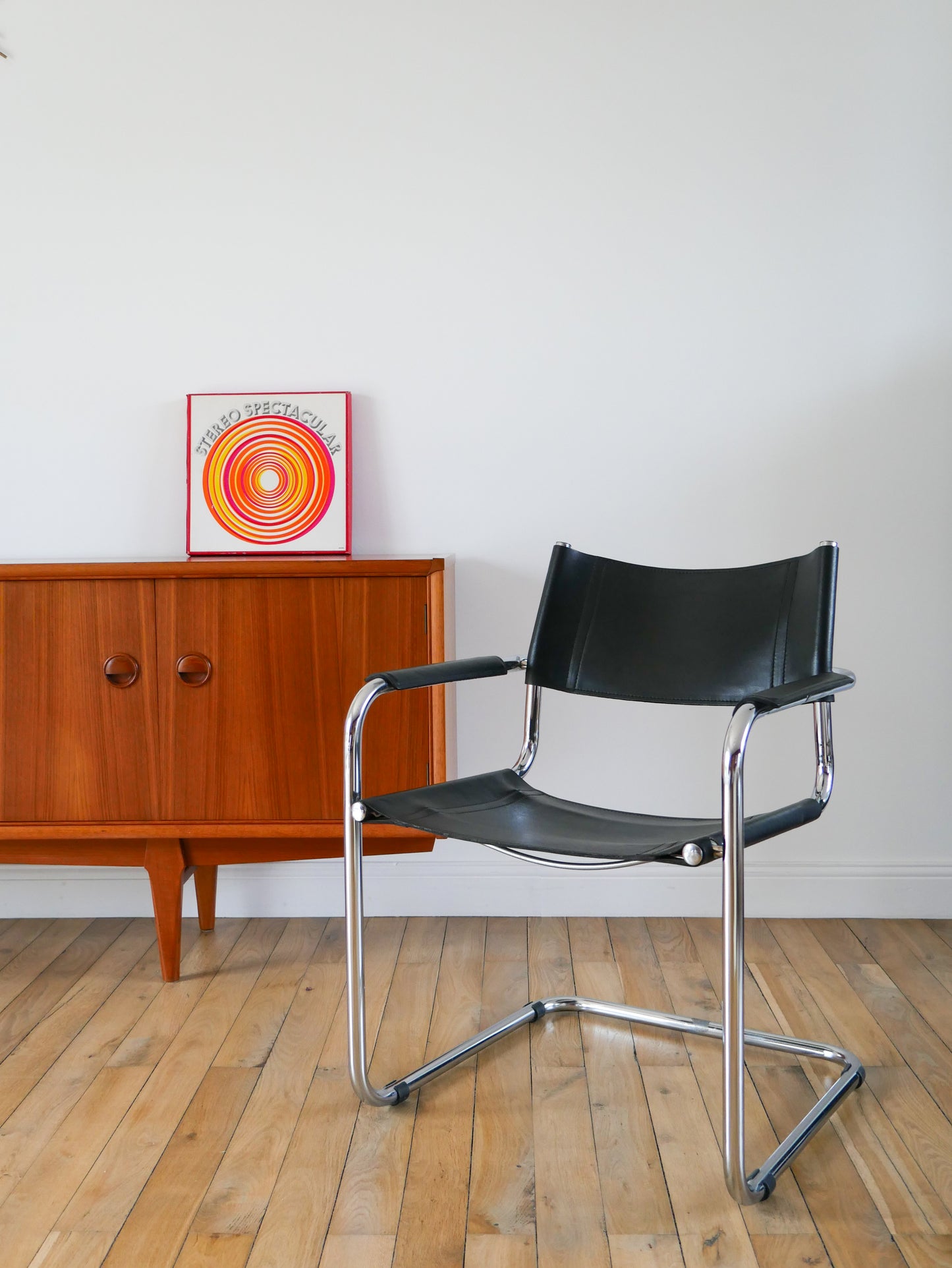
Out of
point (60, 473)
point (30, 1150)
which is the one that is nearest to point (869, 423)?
point (60, 473)

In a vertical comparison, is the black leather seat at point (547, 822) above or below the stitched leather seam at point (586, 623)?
below

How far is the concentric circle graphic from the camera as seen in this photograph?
2283mm

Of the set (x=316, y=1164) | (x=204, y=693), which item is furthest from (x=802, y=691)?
(x=204, y=693)

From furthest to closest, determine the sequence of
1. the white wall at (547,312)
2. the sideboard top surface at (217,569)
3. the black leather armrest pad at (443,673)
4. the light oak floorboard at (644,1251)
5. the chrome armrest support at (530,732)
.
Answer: the white wall at (547,312) → the sideboard top surface at (217,569) → the chrome armrest support at (530,732) → the black leather armrest pad at (443,673) → the light oak floorboard at (644,1251)

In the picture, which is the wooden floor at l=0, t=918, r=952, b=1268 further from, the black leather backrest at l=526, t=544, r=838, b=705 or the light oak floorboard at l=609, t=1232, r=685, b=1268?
the black leather backrest at l=526, t=544, r=838, b=705

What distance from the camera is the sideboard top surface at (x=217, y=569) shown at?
1933mm

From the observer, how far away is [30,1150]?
1407 millimetres

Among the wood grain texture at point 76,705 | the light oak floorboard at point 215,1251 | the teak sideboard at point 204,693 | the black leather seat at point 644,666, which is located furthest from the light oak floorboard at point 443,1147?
the wood grain texture at point 76,705

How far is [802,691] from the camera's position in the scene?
4.30ft

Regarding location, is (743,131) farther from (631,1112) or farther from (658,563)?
(631,1112)

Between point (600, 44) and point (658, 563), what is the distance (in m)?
1.11

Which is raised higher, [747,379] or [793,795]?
[747,379]

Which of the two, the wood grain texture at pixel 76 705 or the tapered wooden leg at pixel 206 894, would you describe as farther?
the tapered wooden leg at pixel 206 894

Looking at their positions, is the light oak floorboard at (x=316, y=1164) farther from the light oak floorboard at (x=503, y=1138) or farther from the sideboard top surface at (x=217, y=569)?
the sideboard top surface at (x=217, y=569)
